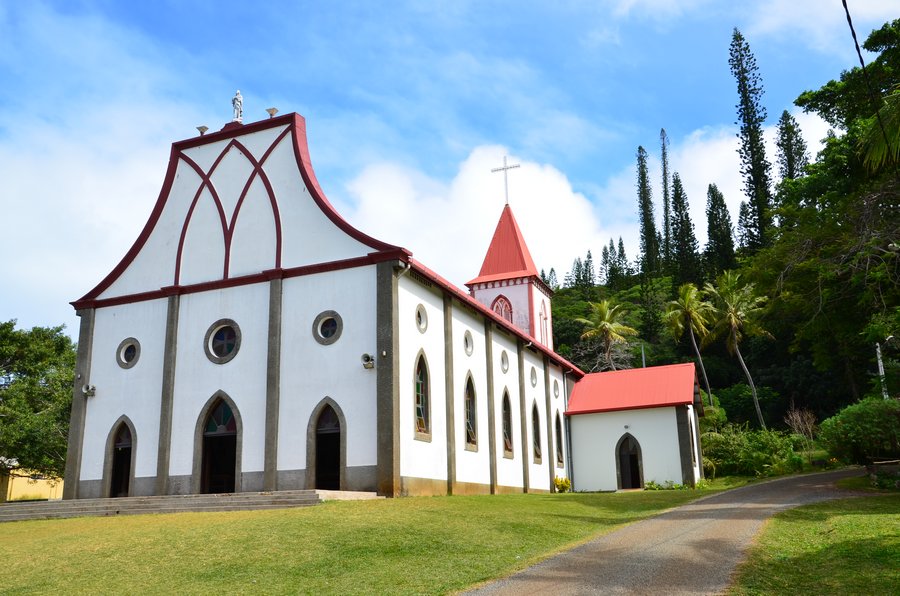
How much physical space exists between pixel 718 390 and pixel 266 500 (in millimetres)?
46975

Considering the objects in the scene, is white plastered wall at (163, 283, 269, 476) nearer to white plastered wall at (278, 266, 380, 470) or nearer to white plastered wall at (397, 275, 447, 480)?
white plastered wall at (278, 266, 380, 470)

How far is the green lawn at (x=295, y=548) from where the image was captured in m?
9.63

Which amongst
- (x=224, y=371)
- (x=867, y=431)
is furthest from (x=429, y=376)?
(x=867, y=431)

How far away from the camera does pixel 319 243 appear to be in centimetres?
2098

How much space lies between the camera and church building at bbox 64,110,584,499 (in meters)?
19.5

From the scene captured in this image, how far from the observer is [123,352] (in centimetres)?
2288

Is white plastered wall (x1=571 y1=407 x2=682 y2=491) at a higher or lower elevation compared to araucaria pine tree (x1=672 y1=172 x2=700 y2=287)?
Result: lower

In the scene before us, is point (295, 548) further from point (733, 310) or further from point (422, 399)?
point (733, 310)

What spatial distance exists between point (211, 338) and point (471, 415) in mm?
7690

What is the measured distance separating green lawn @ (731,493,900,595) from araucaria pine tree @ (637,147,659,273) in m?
61.3

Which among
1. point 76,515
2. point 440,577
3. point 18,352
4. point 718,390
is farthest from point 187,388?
point 718,390

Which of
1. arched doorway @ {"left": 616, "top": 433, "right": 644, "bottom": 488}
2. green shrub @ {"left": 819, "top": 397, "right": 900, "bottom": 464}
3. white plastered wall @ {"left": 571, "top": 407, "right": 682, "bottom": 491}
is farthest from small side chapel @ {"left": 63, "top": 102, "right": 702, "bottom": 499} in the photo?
green shrub @ {"left": 819, "top": 397, "right": 900, "bottom": 464}

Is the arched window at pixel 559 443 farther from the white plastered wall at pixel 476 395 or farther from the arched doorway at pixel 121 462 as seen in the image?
the arched doorway at pixel 121 462

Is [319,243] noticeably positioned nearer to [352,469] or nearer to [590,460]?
[352,469]
